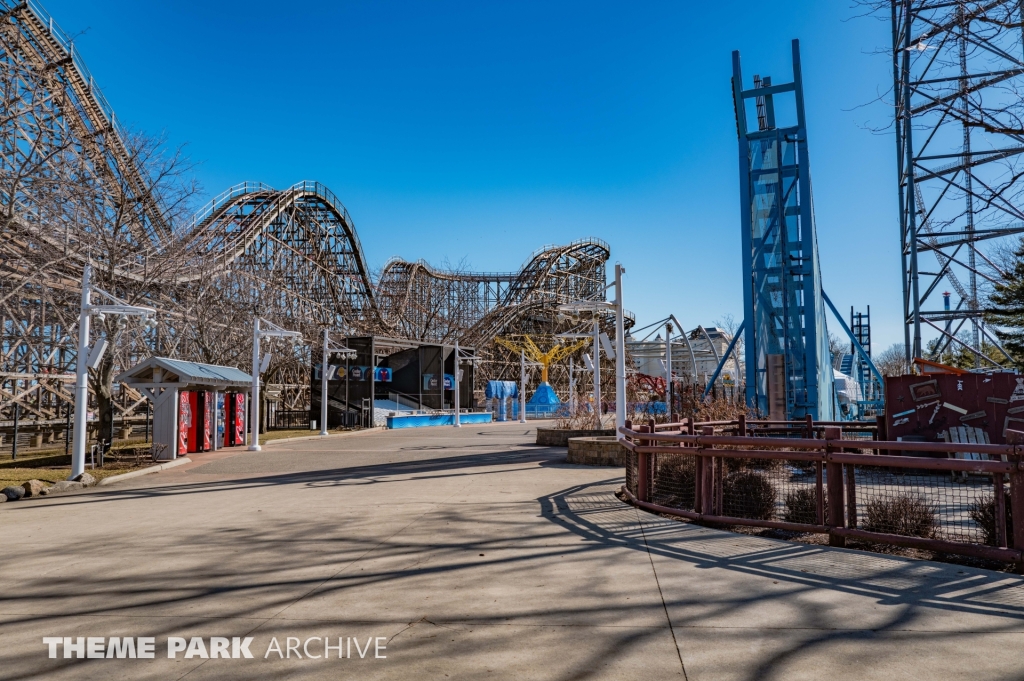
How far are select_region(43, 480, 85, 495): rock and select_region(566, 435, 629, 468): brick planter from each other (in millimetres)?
8781

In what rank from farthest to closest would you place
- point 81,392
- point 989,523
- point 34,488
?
point 81,392 → point 34,488 → point 989,523

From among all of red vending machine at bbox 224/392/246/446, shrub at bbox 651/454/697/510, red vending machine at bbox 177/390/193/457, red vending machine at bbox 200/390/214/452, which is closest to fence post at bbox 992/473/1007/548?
shrub at bbox 651/454/697/510

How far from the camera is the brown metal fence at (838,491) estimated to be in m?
5.59

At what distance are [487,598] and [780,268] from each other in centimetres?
1465

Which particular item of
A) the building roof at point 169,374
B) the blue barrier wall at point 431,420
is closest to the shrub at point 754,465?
the building roof at point 169,374

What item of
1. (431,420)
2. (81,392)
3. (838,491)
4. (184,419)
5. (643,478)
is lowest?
(431,420)

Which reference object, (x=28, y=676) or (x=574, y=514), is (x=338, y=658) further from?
(x=574, y=514)

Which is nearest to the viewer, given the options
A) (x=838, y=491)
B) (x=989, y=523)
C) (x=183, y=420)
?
(x=989, y=523)

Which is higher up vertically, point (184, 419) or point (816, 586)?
point (184, 419)

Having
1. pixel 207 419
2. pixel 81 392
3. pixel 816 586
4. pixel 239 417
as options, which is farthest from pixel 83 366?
pixel 816 586

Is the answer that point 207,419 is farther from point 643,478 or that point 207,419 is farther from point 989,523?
point 989,523

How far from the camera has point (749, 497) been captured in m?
7.79

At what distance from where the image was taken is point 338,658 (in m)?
3.78

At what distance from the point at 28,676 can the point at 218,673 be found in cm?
91
